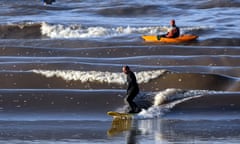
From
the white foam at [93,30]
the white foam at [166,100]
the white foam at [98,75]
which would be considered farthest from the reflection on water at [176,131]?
the white foam at [93,30]

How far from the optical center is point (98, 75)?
844 inches

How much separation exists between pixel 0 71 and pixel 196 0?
27.8m

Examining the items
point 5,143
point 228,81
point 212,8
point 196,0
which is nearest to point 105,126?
point 5,143

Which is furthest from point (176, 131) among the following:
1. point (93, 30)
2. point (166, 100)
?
point (93, 30)

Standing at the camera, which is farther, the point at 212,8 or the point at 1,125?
the point at 212,8

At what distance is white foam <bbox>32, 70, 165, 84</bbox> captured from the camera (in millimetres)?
21016

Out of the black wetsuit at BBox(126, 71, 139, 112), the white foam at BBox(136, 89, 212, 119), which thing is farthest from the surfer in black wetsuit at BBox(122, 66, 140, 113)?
the white foam at BBox(136, 89, 212, 119)

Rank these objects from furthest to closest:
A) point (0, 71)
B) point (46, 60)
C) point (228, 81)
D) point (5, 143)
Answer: point (46, 60), point (0, 71), point (228, 81), point (5, 143)

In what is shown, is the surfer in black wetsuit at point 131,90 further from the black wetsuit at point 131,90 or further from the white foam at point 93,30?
the white foam at point 93,30

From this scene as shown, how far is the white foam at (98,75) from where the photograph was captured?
2102cm

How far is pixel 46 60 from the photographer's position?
24.6 meters

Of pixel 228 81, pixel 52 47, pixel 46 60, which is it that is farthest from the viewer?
pixel 52 47

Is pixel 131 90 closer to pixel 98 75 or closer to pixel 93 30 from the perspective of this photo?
pixel 98 75

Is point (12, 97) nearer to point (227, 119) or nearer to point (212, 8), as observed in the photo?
point (227, 119)
